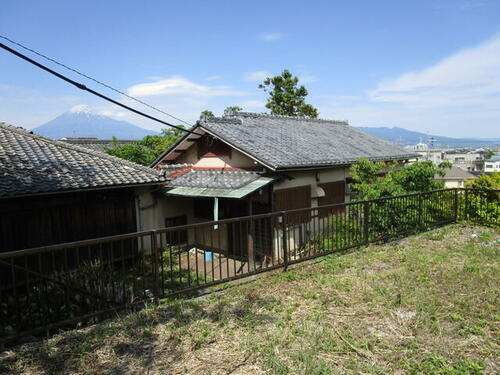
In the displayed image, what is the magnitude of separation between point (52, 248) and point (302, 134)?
11.7m

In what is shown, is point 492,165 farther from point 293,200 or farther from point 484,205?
point 293,200

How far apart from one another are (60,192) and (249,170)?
17.9ft

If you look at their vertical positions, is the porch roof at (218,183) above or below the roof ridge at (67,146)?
below

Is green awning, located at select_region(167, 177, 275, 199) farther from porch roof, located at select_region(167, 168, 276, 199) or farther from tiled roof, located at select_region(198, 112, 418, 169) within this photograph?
tiled roof, located at select_region(198, 112, 418, 169)

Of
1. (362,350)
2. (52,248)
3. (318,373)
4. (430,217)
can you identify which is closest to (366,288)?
(362,350)

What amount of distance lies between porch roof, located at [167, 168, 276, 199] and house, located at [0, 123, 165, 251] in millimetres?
1340

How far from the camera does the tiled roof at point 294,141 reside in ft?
33.8

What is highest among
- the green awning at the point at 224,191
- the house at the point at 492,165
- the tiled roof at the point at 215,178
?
the tiled roof at the point at 215,178

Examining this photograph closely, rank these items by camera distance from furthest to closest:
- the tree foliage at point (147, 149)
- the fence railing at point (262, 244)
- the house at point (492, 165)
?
the house at point (492, 165) → the tree foliage at point (147, 149) → the fence railing at point (262, 244)

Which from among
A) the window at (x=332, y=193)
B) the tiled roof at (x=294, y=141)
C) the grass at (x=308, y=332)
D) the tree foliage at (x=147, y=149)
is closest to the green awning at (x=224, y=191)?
the tiled roof at (x=294, y=141)

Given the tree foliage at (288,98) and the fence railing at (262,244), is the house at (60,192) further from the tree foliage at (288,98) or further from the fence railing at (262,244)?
the tree foliage at (288,98)


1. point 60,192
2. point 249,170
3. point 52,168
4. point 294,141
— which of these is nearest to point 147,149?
point 294,141

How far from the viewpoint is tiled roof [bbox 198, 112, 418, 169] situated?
10.3 metres

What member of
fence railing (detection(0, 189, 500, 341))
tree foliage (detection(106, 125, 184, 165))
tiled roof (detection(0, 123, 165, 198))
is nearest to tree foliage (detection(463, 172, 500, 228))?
fence railing (detection(0, 189, 500, 341))
